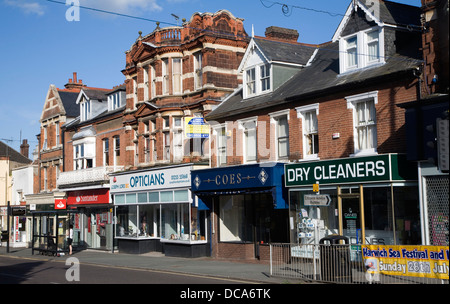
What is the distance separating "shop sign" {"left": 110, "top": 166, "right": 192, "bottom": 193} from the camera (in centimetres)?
3036

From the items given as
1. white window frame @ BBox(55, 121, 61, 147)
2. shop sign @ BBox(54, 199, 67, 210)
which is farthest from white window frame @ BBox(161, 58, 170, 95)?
white window frame @ BBox(55, 121, 61, 147)

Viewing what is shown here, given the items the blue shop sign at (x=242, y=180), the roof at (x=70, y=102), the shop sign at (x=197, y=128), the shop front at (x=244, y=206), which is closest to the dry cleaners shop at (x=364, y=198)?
the blue shop sign at (x=242, y=180)

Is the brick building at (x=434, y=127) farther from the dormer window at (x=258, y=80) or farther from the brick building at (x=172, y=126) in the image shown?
the brick building at (x=172, y=126)

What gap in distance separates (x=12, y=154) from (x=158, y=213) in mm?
39360

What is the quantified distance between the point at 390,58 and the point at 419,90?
2.34 metres

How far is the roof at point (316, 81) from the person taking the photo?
826 inches

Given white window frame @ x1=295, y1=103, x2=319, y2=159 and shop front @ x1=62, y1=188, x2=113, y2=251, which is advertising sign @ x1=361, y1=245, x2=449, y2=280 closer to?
white window frame @ x1=295, y1=103, x2=319, y2=159

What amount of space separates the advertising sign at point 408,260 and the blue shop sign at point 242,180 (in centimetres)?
835

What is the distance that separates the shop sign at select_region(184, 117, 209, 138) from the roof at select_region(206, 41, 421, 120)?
0.94 m

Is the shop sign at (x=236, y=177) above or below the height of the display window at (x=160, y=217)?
above

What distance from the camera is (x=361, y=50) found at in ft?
73.4

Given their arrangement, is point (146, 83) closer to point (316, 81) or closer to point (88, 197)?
point (88, 197)

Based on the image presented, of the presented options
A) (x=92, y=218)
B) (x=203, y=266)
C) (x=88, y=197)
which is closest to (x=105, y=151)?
(x=88, y=197)

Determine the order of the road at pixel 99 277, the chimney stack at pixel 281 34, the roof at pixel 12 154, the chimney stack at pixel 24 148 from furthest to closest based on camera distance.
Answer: the chimney stack at pixel 24 148, the roof at pixel 12 154, the chimney stack at pixel 281 34, the road at pixel 99 277
